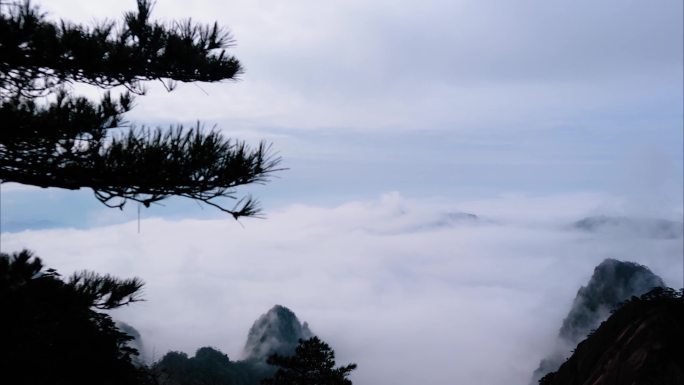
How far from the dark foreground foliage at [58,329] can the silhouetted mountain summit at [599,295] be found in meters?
93.9

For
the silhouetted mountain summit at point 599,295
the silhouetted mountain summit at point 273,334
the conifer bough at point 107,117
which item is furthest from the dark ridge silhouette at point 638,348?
the silhouetted mountain summit at point 273,334

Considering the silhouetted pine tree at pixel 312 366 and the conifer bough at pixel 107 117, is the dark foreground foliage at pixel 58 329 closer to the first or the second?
the conifer bough at pixel 107 117

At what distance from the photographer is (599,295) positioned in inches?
3878

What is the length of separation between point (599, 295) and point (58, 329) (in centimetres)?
11010

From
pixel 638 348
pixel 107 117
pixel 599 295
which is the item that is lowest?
pixel 638 348

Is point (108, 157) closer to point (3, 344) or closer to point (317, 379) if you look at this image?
point (3, 344)

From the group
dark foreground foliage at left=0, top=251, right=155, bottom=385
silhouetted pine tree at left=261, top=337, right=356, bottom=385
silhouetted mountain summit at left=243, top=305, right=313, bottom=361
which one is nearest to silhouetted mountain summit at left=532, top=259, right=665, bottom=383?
silhouetted mountain summit at left=243, top=305, right=313, bottom=361

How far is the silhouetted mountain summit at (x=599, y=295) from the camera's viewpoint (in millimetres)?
91438

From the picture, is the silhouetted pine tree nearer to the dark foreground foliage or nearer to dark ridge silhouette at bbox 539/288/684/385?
dark ridge silhouette at bbox 539/288/684/385

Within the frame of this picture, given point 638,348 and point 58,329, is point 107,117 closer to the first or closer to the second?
point 58,329

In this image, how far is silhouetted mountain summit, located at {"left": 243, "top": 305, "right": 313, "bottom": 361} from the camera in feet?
454

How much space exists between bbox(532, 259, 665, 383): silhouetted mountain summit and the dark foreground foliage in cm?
9386

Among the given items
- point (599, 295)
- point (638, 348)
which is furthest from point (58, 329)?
point (599, 295)

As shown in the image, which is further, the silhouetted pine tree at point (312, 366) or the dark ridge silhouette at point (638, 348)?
the silhouetted pine tree at point (312, 366)
